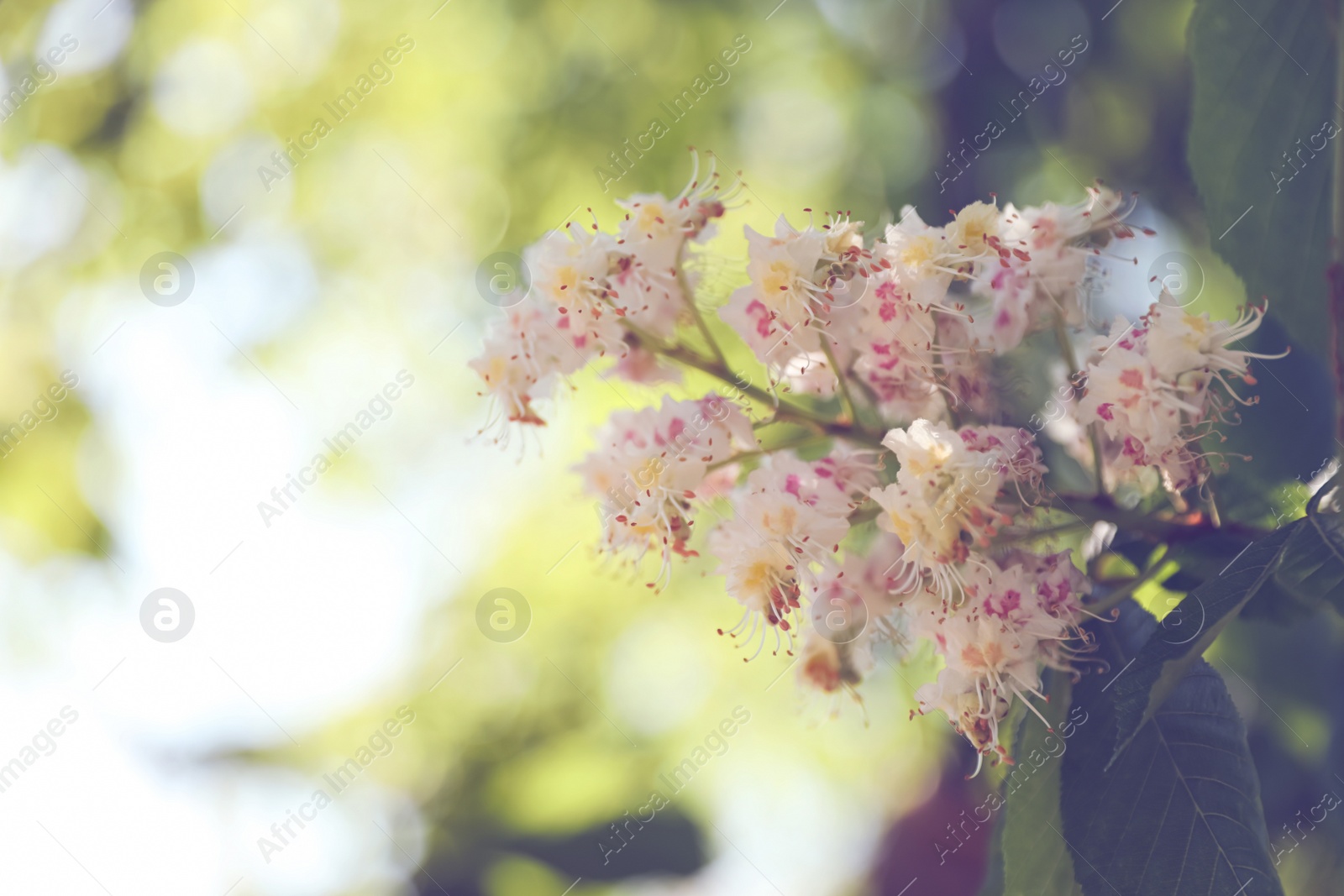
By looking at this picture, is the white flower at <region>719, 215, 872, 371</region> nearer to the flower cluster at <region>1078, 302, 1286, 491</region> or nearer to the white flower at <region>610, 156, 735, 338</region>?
the white flower at <region>610, 156, 735, 338</region>

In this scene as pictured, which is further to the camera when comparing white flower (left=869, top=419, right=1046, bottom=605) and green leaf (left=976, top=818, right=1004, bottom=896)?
green leaf (left=976, top=818, right=1004, bottom=896)

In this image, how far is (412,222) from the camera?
10.1ft

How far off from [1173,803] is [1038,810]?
0.34ft

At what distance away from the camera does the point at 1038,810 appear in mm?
728

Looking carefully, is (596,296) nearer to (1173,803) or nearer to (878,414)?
(878,414)

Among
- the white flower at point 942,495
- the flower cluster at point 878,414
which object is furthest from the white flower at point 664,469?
the white flower at point 942,495

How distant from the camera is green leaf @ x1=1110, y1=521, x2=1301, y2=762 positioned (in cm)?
59

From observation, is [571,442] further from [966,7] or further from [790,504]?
[790,504]

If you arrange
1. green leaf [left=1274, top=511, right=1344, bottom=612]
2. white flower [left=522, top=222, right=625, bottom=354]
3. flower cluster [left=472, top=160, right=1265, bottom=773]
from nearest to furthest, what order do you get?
green leaf [left=1274, top=511, right=1344, bottom=612], flower cluster [left=472, top=160, right=1265, bottom=773], white flower [left=522, top=222, right=625, bottom=354]

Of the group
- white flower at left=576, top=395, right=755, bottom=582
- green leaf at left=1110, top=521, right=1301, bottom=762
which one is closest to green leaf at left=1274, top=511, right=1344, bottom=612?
green leaf at left=1110, top=521, right=1301, bottom=762

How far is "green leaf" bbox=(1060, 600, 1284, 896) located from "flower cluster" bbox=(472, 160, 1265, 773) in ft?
0.24

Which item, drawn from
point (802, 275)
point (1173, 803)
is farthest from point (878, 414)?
point (1173, 803)

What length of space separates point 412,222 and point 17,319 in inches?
57.9

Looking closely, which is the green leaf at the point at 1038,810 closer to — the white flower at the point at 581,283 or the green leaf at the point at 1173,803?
the green leaf at the point at 1173,803
